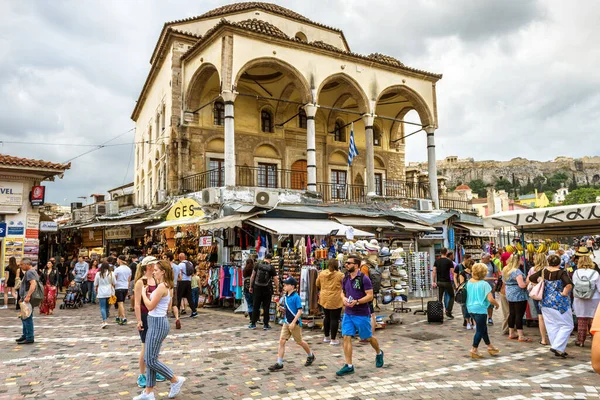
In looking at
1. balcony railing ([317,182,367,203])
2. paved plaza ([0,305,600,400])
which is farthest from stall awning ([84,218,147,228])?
balcony railing ([317,182,367,203])

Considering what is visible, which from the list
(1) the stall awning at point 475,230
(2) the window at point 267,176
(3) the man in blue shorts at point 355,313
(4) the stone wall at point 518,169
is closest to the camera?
(3) the man in blue shorts at point 355,313

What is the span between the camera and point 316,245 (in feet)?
40.1

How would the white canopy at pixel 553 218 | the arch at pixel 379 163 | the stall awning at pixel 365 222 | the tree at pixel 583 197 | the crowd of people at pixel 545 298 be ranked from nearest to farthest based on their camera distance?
the crowd of people at pixel 545 298, the white canopy at pixel 553 218, the stall awning at pixel 365 222, the arch at pixel 379 163, the tree at pixel 583 197

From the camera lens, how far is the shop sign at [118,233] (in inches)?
728

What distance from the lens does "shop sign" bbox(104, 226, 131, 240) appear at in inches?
728

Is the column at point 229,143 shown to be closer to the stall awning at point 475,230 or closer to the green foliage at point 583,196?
the stall awning at point 475,230

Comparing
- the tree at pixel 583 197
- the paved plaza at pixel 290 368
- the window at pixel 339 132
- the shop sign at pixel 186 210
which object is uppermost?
the tree at pixel 583 197

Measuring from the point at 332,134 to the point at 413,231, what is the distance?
7435mm

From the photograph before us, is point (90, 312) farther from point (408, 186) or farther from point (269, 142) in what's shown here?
point (408, 186)

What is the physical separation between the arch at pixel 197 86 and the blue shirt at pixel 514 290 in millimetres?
13613

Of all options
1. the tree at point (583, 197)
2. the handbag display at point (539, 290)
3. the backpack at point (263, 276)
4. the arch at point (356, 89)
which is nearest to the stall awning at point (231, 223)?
the backpack at point (263, 276)

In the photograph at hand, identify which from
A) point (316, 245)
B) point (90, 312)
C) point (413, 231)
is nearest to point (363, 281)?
point (316, 245)

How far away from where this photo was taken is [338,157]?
2308 cm

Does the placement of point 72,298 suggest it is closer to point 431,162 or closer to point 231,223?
point 231,223
